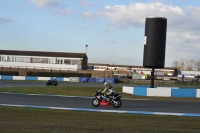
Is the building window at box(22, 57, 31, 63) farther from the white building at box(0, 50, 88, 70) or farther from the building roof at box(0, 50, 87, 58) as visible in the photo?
the building roof at box(0, 50, 87, 58)

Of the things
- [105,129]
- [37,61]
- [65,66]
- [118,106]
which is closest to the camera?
[105,129]

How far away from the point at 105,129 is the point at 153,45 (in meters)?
19.1

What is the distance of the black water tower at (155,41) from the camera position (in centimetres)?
2919

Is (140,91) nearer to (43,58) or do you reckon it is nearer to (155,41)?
(155,41)

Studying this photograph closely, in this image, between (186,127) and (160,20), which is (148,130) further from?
(160,20)

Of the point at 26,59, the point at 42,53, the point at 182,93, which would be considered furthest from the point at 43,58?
the point at 182,93

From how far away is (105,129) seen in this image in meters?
11.1

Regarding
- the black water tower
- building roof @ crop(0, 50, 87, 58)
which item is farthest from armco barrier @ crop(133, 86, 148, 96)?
building roof @ crop(0, 50, 87, 58)

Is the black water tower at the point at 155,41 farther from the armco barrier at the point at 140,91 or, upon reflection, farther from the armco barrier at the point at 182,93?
the armco barrier at the point at 182,93

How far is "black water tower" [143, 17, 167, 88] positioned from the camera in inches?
1149

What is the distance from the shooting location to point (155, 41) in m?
29.5

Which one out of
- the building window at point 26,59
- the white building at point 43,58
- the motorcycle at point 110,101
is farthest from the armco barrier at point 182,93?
the building window at point 26,59

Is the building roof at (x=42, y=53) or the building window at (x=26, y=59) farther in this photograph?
the building roof at (x=42, y=53)

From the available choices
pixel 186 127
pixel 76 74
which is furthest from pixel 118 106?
pixel 76 74
